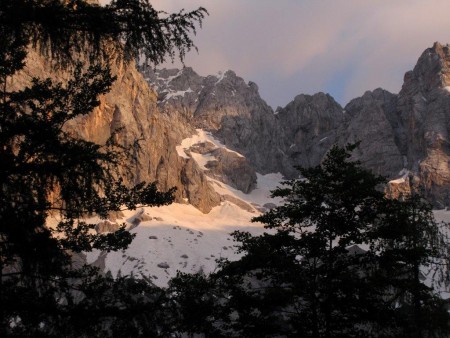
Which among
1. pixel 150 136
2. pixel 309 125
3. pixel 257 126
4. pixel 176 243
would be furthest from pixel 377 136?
pixel 176 243

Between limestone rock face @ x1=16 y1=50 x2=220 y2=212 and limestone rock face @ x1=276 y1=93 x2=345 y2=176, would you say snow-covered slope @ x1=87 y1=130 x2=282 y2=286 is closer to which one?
limestone rock face @ x1=16 y1=50 x2=220 y2=212

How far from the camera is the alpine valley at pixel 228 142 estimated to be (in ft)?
286

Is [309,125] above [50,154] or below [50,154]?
above

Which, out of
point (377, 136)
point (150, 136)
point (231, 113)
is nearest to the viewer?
point (150, 136)

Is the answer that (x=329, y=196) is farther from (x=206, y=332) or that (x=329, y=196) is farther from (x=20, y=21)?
(x=20, y=21)

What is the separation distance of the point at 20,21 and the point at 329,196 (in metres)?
10.9

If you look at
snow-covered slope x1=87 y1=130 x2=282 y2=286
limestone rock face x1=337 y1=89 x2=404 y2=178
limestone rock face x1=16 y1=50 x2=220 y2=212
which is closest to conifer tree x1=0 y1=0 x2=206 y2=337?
snow-covered slope x1=87 y1=130 x2=282 y2=286

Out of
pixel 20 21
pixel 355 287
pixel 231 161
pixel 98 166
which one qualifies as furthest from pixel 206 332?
pixel 231 161

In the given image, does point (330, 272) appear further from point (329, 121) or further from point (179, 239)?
point (329, 121)

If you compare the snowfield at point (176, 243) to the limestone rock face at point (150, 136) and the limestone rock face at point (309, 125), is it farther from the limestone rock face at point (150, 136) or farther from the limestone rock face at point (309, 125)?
the limestone rock face at point (309, 125)

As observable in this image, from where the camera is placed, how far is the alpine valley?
87.1m

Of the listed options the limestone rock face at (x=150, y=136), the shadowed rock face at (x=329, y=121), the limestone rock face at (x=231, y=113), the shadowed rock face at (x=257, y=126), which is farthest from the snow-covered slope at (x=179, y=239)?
the limestone rock face at (x=231, y=113)

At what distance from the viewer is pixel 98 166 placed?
20.1 feet

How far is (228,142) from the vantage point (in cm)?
16362
